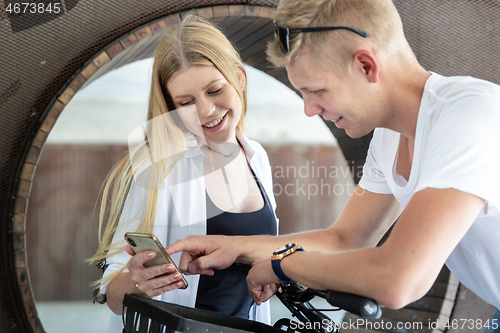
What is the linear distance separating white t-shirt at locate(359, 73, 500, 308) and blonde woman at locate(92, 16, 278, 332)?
2.05ft

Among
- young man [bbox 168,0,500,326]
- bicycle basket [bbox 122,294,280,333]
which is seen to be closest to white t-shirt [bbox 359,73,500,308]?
young man [bbox 168,0,500,326]

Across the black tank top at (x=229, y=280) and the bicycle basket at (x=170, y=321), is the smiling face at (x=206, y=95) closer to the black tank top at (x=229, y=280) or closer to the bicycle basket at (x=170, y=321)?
the black tank top at (x=229, y=280)

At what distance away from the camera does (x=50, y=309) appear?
20.1 feet

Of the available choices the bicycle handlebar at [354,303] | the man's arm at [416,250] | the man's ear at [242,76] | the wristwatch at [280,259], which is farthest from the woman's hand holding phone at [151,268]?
the man's ear at [242,76]

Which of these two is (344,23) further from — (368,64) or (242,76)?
(242,76)

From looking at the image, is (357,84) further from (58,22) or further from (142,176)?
(58,22)

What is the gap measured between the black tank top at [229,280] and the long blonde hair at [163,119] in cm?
23

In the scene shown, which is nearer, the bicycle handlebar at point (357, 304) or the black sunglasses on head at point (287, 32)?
the bicycle handlebar at point (357, 304)

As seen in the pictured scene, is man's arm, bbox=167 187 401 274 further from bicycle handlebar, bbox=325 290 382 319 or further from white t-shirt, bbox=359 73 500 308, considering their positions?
bicycle handlebar, bbox=325 290 382 319

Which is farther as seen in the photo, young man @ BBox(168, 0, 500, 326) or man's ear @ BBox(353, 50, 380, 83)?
man's ear @ BBox(353, 50, 380, 83)

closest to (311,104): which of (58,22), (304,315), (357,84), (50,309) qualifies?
(357,84)

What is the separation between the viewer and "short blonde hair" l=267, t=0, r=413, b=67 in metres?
1.13

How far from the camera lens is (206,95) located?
1656 millimetres

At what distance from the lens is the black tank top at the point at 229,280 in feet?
5.06
